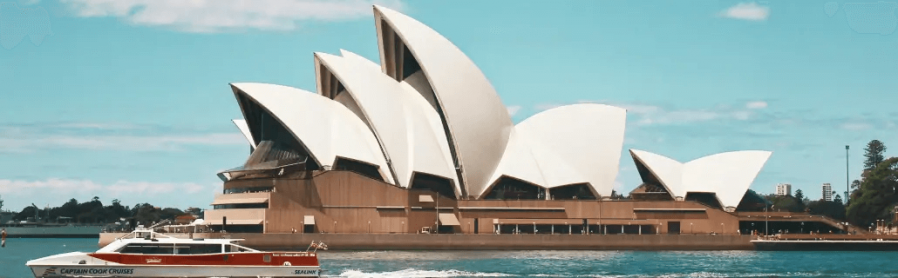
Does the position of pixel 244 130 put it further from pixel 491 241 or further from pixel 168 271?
pixel 168 271

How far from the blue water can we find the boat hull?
6.51 m

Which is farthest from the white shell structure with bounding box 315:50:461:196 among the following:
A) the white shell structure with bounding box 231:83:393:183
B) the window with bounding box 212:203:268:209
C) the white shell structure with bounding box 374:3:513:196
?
the window with bounding box 212:203:268:209

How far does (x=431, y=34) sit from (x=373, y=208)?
13318mm

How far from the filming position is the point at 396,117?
89.6m

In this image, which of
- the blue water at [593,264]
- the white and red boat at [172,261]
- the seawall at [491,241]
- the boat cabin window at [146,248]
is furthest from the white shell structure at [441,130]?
the boat cabin window at [146,248]

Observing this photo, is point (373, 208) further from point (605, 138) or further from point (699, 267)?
point (699, 267)

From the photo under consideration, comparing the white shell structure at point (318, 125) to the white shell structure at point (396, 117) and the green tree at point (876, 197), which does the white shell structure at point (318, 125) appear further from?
the green tree at point (876, 197)

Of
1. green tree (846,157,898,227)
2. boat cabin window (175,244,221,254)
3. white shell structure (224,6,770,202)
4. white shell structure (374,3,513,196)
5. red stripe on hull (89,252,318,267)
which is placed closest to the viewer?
red stripe on hull (89,252,318,267)

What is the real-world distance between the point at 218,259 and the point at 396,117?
150 feet

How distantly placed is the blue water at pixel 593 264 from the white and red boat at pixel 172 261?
6648 millimetres

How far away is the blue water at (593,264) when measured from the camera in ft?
185

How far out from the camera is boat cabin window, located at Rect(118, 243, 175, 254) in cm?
4428

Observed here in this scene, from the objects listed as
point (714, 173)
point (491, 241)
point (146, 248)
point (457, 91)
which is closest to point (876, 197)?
point (714, 173)

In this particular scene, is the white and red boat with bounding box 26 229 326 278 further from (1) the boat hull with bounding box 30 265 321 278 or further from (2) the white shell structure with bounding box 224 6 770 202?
(2) the white shell structure with bounding box 224 6 770 202
